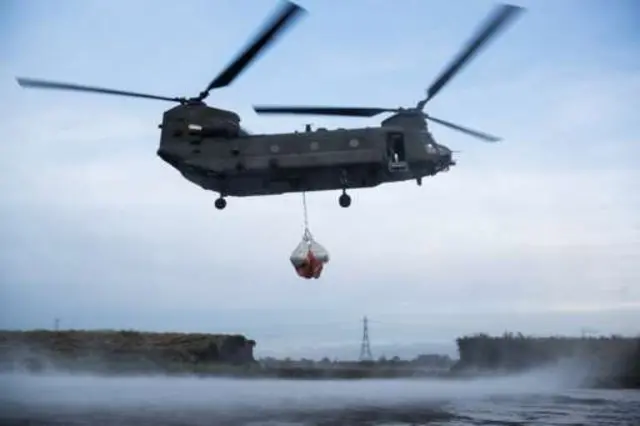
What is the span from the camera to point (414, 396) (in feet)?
115

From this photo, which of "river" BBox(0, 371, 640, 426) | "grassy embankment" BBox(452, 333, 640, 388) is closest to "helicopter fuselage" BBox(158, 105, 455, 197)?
"river" BBox(0, 371, 640, 426)

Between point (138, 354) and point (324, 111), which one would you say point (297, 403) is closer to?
point (324, 111)

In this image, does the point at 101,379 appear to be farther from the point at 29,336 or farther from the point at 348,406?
the point at 348,406

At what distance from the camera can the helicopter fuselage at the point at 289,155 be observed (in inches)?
922

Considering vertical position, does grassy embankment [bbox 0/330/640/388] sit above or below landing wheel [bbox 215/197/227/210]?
below

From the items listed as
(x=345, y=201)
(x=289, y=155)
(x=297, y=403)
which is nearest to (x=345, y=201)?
(x=345, y=201)

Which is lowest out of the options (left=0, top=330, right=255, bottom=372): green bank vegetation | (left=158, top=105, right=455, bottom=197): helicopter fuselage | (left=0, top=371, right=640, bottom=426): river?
(left=0, top=371, right=640, bottom=426): river

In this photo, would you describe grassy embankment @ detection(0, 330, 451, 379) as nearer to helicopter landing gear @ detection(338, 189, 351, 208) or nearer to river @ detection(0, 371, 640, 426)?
river @ detection(0, 371, 640, 426)

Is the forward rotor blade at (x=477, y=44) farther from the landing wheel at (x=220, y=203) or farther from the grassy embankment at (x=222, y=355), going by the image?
the grassy embankment at (x=222, y=355)

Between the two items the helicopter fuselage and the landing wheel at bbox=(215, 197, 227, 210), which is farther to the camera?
the landing wheel at bbox=(215, 197, 227, 210)

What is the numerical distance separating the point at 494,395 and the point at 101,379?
24329 millimetres

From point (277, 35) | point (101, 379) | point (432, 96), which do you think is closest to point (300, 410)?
point (432, 96)

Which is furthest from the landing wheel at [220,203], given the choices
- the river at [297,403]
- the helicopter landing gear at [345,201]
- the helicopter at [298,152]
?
the river at [297,403]

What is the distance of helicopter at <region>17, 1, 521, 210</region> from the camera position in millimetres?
23391
